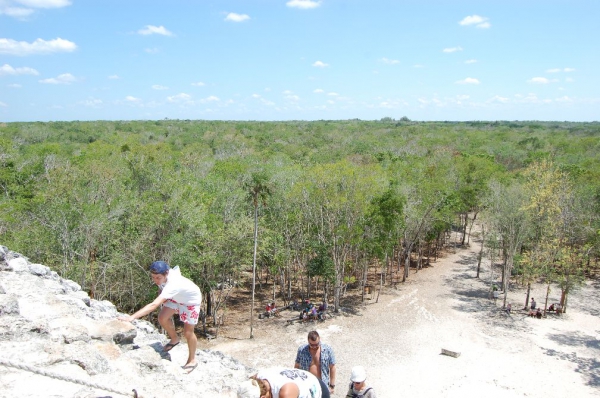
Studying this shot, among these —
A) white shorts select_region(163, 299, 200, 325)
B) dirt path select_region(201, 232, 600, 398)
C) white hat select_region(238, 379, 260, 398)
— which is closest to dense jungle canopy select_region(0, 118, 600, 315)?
dirt path select_region(201, 232, 600, 398)

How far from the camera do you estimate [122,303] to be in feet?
71.9

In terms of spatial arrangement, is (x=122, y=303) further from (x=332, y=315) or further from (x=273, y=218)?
(x=332, y=315)

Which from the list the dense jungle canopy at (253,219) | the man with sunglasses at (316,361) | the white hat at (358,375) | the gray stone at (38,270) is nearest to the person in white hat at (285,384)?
the white hat at (358,375)

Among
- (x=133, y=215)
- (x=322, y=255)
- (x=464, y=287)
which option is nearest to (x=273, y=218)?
(x=322, y=255)

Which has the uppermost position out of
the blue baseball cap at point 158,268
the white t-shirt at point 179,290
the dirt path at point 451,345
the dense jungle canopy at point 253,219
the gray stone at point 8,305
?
the blue baseball cap at point 158,268

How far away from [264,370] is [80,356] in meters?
2.86

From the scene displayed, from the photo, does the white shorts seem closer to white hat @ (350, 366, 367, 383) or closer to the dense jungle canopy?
white hat @ (350, 366, 367, 383)

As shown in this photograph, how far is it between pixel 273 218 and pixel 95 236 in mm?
10432

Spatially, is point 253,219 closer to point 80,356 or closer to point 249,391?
point 249,391

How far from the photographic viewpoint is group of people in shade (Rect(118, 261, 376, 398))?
5180mm

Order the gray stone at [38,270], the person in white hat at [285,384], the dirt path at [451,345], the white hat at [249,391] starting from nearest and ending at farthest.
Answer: the person in white hat at [285,384]
the white hat at [249,391]
the gray stone at [38,270]
the dirt path at [451,345]

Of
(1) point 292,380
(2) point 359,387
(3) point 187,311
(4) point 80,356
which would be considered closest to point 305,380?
(1) point 292,380

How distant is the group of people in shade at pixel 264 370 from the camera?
518 cm

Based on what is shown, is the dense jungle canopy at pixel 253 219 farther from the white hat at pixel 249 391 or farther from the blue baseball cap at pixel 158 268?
the white hat at pixel 249 391
